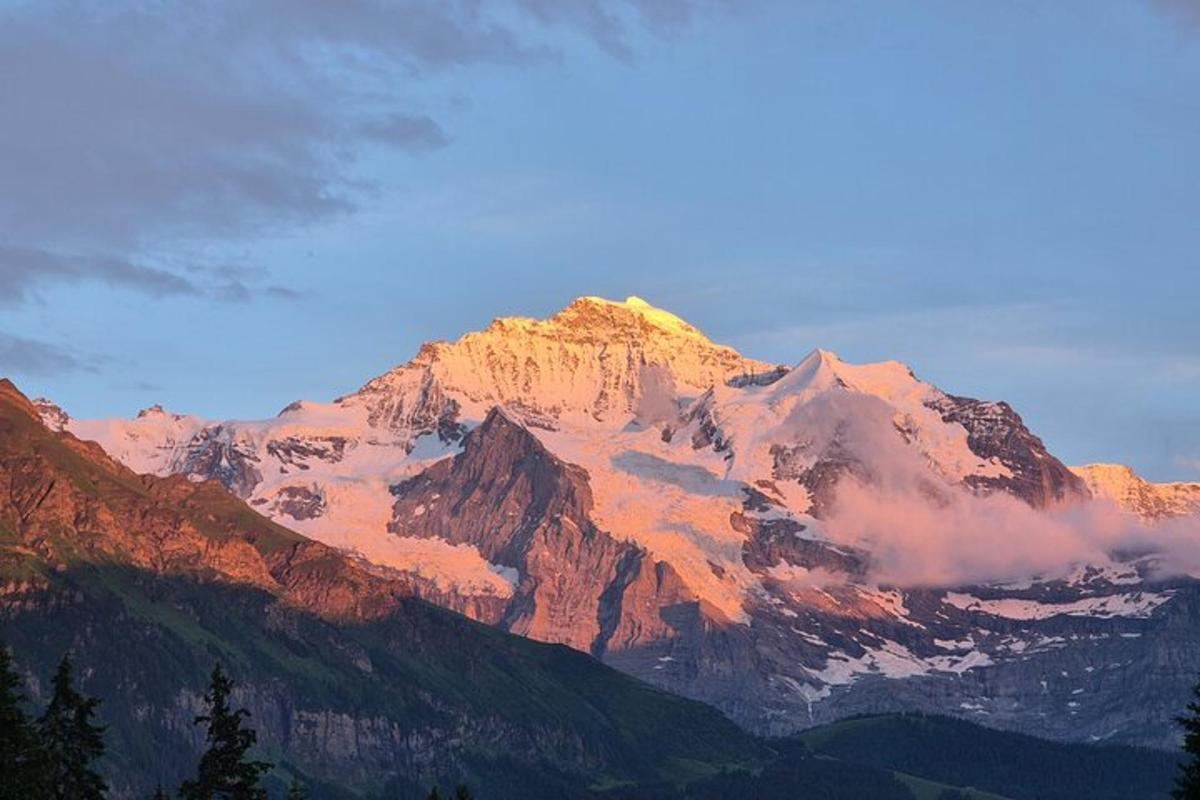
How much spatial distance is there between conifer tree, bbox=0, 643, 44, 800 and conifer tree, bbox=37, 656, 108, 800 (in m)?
3.77

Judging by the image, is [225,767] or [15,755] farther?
[225,767]

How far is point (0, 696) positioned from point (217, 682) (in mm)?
12213

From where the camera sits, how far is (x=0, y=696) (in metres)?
112

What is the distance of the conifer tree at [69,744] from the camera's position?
119188 millimetres

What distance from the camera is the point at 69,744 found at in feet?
396

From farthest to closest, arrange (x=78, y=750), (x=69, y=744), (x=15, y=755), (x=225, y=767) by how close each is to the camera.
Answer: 1. (x=69, y=744)
2. (x=78, y=750)
3. (x=225, y=767)
4. (x=15, y=755)

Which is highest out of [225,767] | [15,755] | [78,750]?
[225,767]

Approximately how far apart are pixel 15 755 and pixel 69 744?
7253mm

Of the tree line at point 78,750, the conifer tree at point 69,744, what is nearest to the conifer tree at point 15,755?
the tree line at point 78,750

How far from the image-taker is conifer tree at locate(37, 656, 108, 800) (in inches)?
4692

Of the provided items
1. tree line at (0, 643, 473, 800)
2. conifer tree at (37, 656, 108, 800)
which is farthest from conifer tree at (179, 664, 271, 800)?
conifer tree at (37, 656, 108, 800)

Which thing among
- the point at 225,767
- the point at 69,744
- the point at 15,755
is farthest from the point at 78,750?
the point at 15,755

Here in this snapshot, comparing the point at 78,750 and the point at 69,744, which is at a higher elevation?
the point at 69,744

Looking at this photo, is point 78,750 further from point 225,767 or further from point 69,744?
point 225,767
